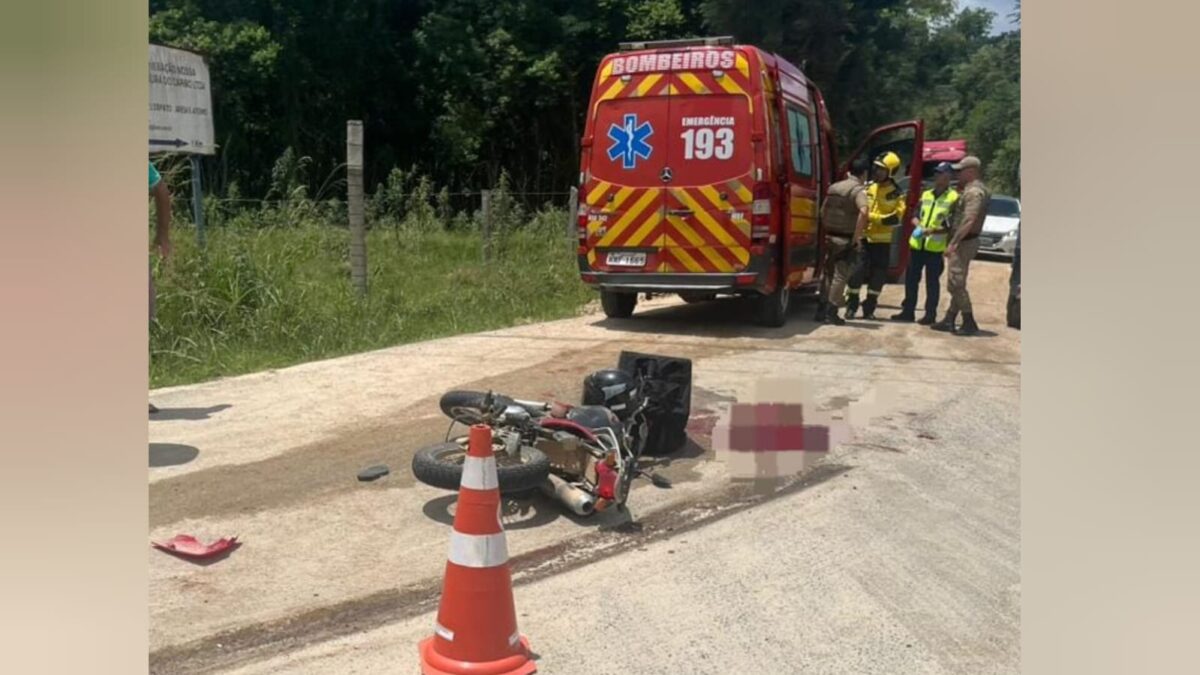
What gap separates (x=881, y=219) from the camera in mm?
10320

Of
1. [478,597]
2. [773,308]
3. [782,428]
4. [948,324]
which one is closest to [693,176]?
[773,308]

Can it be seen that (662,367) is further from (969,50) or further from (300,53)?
(300,53)

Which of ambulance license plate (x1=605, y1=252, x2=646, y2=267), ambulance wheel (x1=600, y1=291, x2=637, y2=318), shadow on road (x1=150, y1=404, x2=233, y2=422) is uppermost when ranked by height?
ambulance license plate (x1=605, y1=252, x2=646, y2=267)

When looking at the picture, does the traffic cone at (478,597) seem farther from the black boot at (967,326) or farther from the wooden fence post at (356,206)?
the black boot at (967,326)

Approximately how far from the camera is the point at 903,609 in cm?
368

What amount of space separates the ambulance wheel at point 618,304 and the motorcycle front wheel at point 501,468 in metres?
5.94

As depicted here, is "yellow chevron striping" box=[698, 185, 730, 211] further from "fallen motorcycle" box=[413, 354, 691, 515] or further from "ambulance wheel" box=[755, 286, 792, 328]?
"fallen motorcycle" box=[413, 354, 691, 515]

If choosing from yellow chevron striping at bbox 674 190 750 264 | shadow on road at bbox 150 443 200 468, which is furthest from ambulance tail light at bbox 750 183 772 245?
shadow on road at bbox 150 443 200 468

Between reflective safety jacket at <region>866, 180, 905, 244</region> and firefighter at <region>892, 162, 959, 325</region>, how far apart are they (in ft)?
0.74

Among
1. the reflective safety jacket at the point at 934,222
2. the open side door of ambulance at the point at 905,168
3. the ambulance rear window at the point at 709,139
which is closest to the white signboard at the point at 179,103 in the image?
the ambulance rear window at the point at 709,139

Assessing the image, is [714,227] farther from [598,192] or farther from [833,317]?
[833,317]

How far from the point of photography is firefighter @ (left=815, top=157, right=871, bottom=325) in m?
10.2

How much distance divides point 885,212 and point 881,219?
8 cm

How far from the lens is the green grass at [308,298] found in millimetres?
8039
